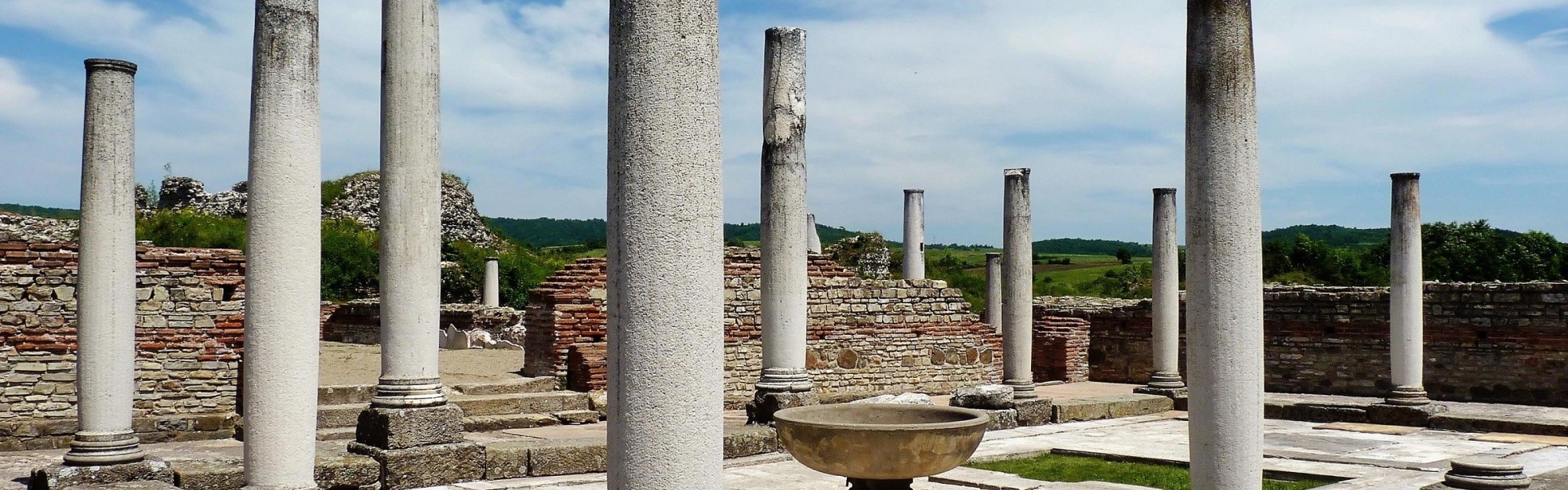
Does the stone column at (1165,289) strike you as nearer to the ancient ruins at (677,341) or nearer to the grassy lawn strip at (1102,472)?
the ancient ruins at (677,341)

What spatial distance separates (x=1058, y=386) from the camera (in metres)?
22.0

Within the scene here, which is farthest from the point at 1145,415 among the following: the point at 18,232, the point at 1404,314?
the point at 18,232

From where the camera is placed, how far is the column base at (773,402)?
11438 millimetres

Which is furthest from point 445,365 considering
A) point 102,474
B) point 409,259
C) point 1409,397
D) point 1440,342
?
point 1440,342

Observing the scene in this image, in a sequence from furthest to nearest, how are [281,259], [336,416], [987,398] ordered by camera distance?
[987,398] → [336,416] → [281,259]

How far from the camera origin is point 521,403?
13664 millimetres

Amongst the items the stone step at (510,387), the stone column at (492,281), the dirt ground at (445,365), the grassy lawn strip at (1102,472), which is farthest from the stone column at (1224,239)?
the stone column at (492,281)

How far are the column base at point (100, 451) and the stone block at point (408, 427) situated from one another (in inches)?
60.0

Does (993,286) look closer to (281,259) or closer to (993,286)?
(993,286)

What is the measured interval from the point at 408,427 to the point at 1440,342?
16.7 m

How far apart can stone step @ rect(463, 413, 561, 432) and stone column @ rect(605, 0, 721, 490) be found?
352 inches

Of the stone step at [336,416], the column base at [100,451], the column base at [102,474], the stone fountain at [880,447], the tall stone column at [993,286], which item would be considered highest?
the tall stone column at [993,286]

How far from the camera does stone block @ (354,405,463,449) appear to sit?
28.7 ft

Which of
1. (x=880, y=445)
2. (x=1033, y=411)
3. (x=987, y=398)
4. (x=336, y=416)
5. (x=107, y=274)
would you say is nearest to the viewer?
(x=880, y=445)
